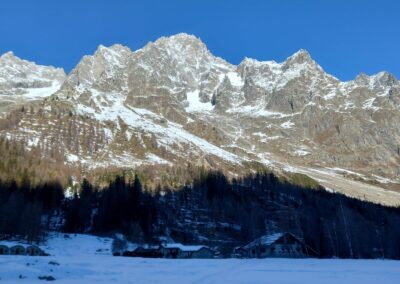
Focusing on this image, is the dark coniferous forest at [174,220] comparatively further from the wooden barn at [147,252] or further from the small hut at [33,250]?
the small hut at [33,250]

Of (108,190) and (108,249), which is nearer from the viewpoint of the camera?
(108,249)

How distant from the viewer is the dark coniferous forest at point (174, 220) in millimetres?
118625

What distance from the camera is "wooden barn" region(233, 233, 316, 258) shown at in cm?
10294

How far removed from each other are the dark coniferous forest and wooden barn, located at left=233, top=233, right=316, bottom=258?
34.9ft

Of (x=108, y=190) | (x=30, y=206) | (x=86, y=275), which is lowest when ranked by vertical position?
(x=86, y=275)

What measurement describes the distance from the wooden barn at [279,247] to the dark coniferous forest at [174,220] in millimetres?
10639

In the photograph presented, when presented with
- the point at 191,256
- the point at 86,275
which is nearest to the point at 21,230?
the point at 191,256

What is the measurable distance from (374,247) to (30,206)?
101 metres

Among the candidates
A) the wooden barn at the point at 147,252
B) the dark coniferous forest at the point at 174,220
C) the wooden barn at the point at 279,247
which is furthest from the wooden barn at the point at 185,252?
the dark coniferous forest at the point at 174,220

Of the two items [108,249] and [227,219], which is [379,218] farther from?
[108,249]

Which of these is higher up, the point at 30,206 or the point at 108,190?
the point at 108,190

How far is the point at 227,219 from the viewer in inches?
7062

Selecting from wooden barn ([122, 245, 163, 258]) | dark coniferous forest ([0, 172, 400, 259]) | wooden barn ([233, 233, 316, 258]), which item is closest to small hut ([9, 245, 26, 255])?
dark coniferous forest ([0, 172, 400, 259])

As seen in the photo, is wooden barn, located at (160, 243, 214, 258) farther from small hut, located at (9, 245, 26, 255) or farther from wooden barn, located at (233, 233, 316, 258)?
small hut, located at (9, 245, 26, 255)
